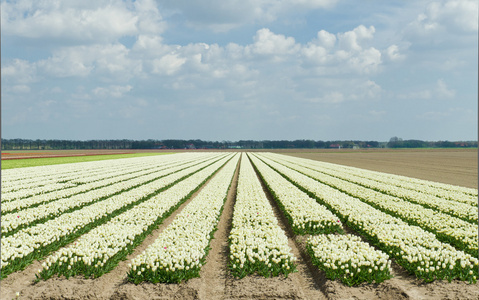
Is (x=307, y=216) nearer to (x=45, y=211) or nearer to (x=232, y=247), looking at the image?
(x=232, y=247)

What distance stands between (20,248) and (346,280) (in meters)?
9.12

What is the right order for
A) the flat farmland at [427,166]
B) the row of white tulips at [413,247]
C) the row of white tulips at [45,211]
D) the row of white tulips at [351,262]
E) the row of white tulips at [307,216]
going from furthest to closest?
the flat farmland at [427,166] → the row of white tulips at [45,211] → the row of white tulips at [307,216] → the row of white tulips at [413,247] → the row of white tulips at [351,262]

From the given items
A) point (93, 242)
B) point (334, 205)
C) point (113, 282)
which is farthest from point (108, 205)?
point (334, 205)

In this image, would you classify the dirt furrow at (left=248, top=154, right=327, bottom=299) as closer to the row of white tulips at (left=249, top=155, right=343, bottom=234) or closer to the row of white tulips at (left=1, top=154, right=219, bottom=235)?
the row of white tulips at (left=249, top=155, right=343, bottom=234)

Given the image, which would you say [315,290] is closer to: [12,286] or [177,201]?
[12,286]

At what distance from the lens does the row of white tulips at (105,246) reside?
8.91 m

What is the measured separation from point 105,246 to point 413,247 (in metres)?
8.97

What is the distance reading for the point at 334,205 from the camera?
1672 centimetres

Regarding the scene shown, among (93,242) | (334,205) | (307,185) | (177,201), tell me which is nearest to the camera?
(93,242)

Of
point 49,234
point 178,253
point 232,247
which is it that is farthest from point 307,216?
point 49,234

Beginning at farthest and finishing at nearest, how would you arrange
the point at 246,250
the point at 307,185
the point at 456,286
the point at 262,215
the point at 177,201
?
the point at 307,185 → the point at 177,201 → the point at 262,215 → the point at 246,250 → the point at 456,286

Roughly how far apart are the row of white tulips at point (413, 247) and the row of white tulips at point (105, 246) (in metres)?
7.94

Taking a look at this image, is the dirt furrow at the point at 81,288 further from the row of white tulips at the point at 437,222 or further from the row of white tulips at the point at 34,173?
the row of white tulips at the point at 34,173

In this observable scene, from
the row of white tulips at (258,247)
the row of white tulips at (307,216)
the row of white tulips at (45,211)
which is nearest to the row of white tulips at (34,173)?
the row of white tulips at (45,211)
